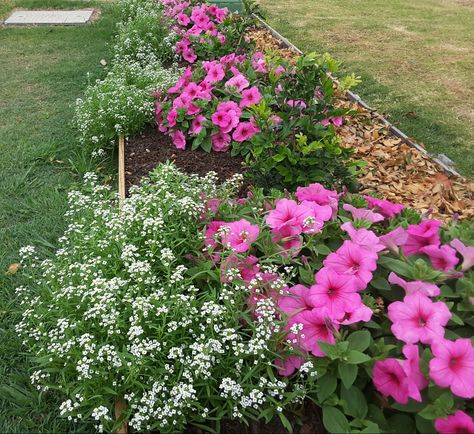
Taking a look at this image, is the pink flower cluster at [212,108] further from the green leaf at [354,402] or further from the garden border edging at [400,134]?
the green leaf at [354,402]

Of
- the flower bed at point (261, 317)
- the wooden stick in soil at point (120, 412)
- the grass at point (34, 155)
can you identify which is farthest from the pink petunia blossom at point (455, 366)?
the grass at point (34, 155)

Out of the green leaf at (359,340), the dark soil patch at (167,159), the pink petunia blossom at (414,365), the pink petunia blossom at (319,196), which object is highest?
the pink petunia blossom at (319,196)

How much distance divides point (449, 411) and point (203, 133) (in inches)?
107

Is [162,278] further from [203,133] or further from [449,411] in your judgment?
[203,133]

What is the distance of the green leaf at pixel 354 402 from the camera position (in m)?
1.66

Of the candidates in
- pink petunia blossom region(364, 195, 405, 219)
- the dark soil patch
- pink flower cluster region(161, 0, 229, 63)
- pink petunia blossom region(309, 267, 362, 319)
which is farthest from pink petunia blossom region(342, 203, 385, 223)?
pink flower cluster region(161, 0, 229, 63)

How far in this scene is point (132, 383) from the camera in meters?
1.79

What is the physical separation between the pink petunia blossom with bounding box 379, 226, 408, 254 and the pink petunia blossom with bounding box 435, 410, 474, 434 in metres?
0.71

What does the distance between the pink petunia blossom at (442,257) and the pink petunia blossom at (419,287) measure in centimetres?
16

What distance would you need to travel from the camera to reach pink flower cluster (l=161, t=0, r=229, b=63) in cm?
541

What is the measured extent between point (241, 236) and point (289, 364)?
1.91ft

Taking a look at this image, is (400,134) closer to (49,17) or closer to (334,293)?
(334,293)

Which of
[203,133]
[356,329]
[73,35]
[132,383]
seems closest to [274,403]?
[356,329]

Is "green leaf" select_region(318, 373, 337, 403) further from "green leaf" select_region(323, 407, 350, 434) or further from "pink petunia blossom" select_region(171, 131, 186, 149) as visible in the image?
"pink petunia blossom" select_region(171, 131, 186, 149)
